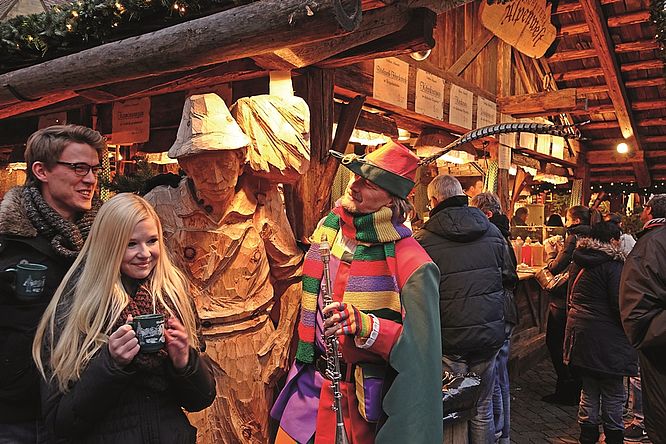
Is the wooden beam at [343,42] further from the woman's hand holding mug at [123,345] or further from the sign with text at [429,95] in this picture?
the sign with text at [429,95]

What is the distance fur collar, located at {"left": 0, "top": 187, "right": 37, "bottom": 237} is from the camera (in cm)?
192

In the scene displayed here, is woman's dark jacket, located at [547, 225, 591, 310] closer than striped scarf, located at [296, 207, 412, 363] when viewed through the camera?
No

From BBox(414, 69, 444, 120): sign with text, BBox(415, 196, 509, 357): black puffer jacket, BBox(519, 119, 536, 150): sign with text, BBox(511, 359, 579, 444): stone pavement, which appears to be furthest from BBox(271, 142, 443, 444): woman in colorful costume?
BBox(519, 119, 536, 150): sign with text

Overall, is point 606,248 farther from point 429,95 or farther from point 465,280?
point 429,95

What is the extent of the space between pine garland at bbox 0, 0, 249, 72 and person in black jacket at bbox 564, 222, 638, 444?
351cm

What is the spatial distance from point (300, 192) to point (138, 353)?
7.29ft

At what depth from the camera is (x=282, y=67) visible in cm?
338

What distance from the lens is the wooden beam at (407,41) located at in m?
3.09

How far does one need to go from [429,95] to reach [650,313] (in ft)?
13.1

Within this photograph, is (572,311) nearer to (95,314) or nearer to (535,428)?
(535,428)

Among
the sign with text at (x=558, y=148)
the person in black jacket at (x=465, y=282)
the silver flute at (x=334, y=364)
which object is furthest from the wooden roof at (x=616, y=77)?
the silver flute at (x=334, y=364)

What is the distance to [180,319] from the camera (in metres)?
1.87

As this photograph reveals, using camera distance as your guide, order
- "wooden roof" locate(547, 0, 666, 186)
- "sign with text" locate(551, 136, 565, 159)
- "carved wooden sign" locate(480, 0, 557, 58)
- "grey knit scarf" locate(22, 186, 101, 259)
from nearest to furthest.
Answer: "grey knit scarf" locate(22, 186, 101, 259) → "carved wooden sign" locate(480, 0, 557, 58) → "wooden roof" locate(547, 0, 666, 186) → "sign with text" locate(551, 136, 565, 159)

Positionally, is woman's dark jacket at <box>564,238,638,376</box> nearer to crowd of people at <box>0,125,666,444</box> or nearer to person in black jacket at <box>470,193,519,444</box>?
person in black jacket at <box>470,193,519,444</box>
